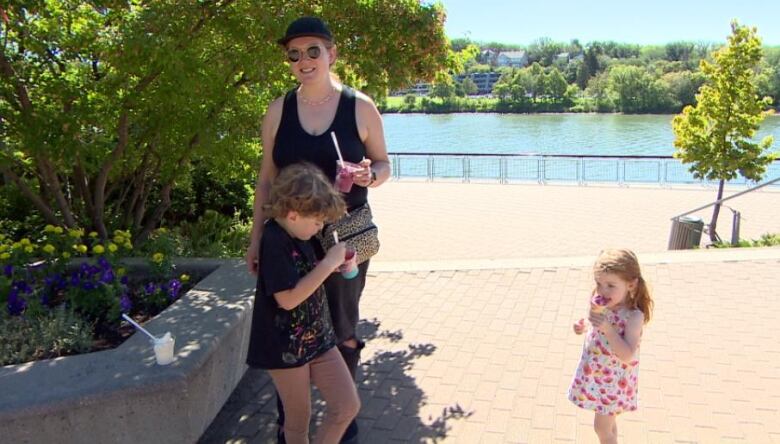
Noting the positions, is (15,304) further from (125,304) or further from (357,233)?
(357,233)

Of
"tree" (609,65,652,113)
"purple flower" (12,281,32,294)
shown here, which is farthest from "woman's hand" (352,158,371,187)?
"tree" (609,65,652,113)

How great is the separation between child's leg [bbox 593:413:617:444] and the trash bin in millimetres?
8291

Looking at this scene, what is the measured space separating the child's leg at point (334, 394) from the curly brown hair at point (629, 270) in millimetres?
1072

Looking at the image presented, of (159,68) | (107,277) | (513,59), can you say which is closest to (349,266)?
(107,277)

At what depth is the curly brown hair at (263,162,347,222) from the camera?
93.0 inches

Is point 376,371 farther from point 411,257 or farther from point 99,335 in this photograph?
point 411,257

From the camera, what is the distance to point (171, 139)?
6.14 m

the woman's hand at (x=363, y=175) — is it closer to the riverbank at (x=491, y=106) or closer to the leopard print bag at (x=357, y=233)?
the leopard print bag at (x=357, y=233)

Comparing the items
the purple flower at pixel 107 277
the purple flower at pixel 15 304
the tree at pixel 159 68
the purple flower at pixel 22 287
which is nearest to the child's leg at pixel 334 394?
the purple flower at pixel 107 277

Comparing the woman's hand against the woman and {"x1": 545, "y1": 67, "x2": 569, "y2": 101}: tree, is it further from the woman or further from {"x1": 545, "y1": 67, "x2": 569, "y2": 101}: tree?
{"x1": 545, "y1": 67, "x2": 569, "y2": 101}: tree

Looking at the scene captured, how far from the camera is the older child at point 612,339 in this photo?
264 cm

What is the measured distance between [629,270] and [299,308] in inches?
50.2

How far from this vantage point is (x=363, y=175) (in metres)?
2.64

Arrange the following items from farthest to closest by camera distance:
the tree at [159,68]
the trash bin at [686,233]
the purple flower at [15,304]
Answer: the trash bin at [686,233]
the tree at [159,68]
the purple flower at [15,304]
